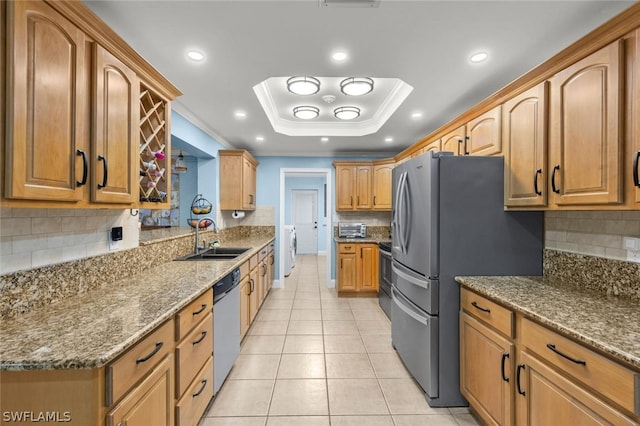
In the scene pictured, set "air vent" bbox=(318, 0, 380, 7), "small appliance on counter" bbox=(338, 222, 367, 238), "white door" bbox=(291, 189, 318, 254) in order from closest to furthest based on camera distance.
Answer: "air vent" bbox=(318, 0, 380, 7) < "small appliance on counter" bbox=(338, 222, 367, 238) < "white door" bbox=(291, 189, 318, 254)

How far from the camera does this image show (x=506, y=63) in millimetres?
1979

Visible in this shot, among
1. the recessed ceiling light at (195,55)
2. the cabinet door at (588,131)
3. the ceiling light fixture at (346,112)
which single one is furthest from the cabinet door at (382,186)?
the recessed ceiling light at (195,55)

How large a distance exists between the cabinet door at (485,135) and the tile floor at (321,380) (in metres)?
1.92

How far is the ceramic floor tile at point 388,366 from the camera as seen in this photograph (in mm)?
2417

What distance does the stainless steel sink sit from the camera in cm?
293

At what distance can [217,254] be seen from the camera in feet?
10.3

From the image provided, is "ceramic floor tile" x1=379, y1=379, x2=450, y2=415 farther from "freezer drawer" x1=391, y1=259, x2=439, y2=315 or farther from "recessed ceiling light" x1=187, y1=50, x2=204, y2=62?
"recessed ceiling light" x1=187, y1=50, x2=204, y2=62

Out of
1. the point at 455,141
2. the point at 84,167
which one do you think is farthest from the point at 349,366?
the point at 84,167

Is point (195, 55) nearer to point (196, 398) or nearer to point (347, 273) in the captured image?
point (196, 398)

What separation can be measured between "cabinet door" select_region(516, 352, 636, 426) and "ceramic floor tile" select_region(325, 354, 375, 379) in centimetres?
121

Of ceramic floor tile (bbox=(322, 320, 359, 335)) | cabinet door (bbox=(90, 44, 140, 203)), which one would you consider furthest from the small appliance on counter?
cabinet door (bbox=(90, 44, 140, 203))

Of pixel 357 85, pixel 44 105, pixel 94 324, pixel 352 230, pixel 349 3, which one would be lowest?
pixel 94 324

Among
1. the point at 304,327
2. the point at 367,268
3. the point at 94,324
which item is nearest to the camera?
the point at 94,324

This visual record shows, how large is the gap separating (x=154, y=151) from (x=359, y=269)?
3521 mm
